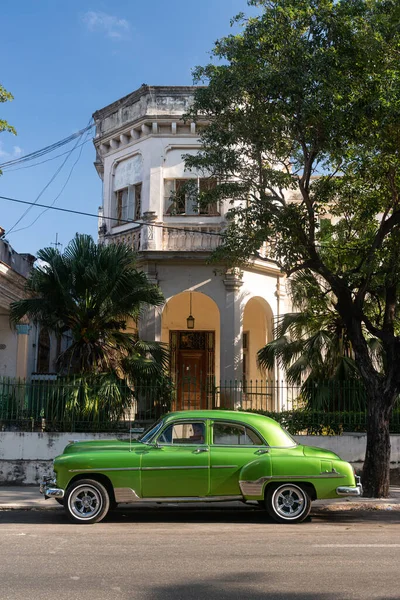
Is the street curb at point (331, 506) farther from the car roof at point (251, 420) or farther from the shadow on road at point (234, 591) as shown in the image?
the shadow on road at point (234, 591)

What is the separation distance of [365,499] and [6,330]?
483 inches

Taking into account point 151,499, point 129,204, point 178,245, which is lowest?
point 151,499

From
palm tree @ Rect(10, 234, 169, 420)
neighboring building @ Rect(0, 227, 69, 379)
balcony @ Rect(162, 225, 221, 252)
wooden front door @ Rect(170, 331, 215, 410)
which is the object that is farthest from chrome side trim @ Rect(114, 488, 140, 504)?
wooden front door @ Rect(170, 331, 215, 410)

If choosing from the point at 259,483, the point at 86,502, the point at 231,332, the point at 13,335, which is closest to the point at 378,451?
the point at 259,483

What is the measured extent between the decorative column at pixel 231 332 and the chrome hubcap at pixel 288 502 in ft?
25.5

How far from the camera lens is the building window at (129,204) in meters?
19.7

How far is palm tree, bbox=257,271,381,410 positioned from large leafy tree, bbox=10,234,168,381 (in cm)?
336

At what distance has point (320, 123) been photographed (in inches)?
444

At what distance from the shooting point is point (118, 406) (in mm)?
13656

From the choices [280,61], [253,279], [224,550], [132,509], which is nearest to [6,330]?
[253,279]

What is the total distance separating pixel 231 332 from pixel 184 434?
874 centimetres

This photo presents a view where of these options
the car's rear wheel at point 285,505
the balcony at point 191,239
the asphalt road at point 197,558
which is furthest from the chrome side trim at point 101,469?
the balcony at point 191,239

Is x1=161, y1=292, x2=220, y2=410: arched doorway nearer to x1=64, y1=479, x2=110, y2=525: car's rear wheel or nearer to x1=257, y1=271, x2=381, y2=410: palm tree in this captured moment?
x1=257, y1=271, x2=381, y2=410: palm tree

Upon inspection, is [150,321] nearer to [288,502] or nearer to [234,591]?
[288,502]
